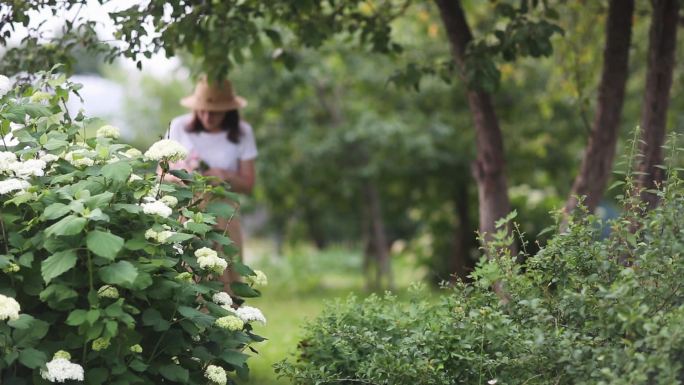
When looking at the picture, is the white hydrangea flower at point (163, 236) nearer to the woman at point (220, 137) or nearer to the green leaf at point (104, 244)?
the green leaf at point (104, 244)

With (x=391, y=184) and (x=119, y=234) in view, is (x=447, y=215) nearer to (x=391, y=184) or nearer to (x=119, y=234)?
(x=391, y=184)

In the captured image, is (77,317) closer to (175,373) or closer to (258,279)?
(175,373)

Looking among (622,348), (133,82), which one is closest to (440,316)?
(622,348)

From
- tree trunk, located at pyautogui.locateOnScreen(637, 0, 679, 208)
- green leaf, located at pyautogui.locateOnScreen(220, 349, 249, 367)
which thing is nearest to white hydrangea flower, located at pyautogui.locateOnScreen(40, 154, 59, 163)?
green leaf, located at pyautogui.locateOnScreen(220, 349, 249, 367)

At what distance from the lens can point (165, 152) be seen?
353 cm

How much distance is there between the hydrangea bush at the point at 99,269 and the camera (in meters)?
3.08

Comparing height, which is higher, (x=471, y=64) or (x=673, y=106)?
(x=673, y=106)

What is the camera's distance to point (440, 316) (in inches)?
151

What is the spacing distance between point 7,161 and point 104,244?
2.13 ft

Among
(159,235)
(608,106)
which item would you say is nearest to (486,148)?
(608,106)

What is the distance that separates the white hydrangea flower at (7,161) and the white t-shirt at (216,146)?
257 cm

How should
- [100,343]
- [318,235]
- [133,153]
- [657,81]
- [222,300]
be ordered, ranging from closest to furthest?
[100,343] → [222,300] → [133,153] → [657,81] → [318,235]

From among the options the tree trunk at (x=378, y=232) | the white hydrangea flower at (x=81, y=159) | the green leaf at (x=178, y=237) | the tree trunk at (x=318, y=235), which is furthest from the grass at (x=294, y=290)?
the tree trunk at (x=318, y=235)

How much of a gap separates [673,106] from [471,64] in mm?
6024
